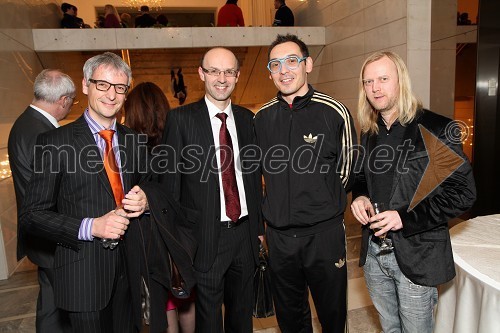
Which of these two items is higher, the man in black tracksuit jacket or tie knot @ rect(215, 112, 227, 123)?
tie knot @ rect(215, 112, 227, 123)

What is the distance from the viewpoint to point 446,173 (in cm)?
179

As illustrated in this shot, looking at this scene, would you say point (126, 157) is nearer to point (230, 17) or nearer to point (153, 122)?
point (153, 122)

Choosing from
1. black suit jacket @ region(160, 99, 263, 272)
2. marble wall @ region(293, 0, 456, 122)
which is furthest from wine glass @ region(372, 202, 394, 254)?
marble wall @ region(293, 0, 456, 122)

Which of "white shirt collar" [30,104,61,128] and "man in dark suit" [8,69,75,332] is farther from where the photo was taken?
"white shirt collar" [30,104,61,128]

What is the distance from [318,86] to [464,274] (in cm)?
735

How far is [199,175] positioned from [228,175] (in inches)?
6.9

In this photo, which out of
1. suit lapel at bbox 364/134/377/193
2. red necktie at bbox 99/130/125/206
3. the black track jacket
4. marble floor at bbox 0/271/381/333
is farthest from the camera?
marble floor at bbox 0/271/381/333

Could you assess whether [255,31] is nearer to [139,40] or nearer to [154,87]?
[139,40]

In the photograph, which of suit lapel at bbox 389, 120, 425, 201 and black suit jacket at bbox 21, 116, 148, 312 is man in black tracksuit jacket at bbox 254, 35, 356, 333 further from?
black suit jacket at bbox 21, 116, 148, 312

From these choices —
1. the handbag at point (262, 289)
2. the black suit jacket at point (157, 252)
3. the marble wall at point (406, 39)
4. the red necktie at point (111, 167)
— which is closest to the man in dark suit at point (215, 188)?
the handbag at point (262, 289)

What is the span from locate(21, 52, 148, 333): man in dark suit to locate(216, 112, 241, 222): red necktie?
0.61 meters

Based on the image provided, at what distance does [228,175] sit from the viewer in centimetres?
226

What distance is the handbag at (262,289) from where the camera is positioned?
2.45m

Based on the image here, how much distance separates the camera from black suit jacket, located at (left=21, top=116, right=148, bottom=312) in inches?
62.2
